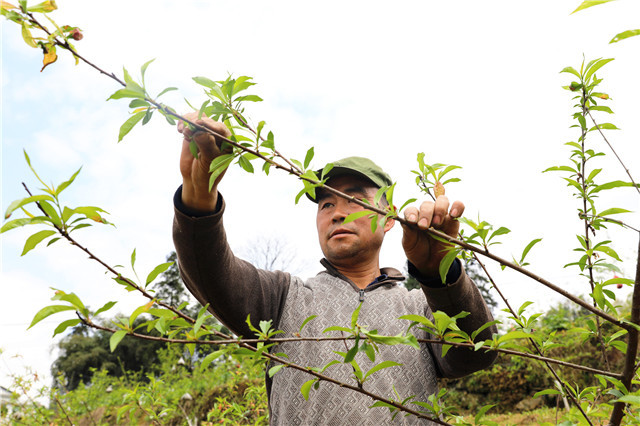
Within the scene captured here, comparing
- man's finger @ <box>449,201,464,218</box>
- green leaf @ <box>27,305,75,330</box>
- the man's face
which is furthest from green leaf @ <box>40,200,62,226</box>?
the man's face

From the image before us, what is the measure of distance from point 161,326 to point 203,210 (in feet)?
2.18

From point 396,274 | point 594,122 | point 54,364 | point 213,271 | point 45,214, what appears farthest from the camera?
point 54,364

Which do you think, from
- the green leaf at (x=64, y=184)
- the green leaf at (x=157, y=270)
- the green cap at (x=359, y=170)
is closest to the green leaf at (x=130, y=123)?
the green leaf at (x=64, y=184)

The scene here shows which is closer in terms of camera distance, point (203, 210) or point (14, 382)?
point (203, 210)

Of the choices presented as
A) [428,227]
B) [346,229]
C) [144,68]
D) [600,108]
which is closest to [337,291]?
[346,229]

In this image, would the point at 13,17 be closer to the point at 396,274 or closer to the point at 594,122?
the point at 594,122

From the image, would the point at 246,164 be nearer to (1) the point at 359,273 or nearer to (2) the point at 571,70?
(2) the point at 571,70

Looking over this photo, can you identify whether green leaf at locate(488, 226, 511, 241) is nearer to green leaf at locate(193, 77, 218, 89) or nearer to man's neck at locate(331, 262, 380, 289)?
green leaf at locate(193, 77, 218, 89)

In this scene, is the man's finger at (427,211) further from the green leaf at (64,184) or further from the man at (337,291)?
the green leaf at (64,184)

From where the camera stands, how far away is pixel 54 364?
1819cm

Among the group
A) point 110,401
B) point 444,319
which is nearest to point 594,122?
point 444,319

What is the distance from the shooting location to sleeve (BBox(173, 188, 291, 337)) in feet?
4.96

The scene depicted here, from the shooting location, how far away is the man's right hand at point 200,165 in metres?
1.08

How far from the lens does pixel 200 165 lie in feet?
4.34
